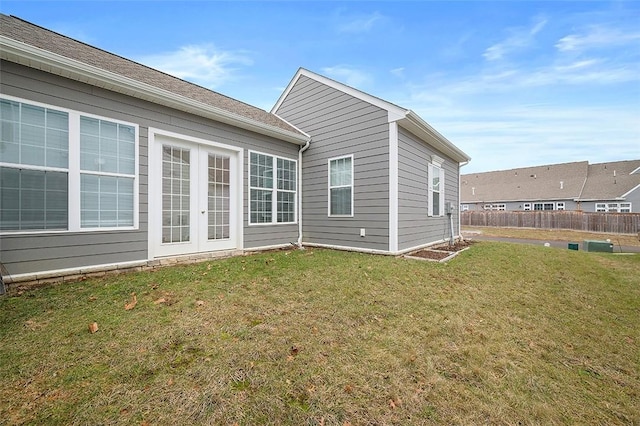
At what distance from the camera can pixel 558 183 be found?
2438 cm

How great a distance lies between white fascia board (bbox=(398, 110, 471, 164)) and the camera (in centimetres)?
639

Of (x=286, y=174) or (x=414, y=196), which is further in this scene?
(x=286, y=174)

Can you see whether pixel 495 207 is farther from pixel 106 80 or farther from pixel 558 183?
pixel 106 80

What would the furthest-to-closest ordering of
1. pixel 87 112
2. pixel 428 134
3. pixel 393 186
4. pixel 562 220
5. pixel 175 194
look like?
pixel 562 220, pixel 428 134, pixel 393 186, pixel 175 194, pixel 87 112

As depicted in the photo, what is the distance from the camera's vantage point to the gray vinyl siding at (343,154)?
21.6 ft

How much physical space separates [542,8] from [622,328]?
7.94 metres

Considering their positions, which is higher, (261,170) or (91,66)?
(91,66)

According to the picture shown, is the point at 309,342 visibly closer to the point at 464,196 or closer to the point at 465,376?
the point at 465,376

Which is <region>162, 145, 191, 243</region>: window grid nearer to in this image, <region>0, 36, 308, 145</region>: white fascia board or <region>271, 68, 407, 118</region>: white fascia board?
<region>0, 36, 308, 145</region>: white fascia board

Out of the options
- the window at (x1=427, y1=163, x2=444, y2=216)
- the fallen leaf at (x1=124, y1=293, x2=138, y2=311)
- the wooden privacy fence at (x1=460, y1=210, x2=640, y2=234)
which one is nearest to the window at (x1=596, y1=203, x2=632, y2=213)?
the wooden privacy fence at (x1=460, y1=210, x2=640, y2=234)

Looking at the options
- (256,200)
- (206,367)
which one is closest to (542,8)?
(256,200)

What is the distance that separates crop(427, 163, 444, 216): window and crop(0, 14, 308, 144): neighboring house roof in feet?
18.6

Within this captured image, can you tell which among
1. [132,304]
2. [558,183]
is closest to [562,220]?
[558,183]

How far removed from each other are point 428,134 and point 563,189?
82.2ft
